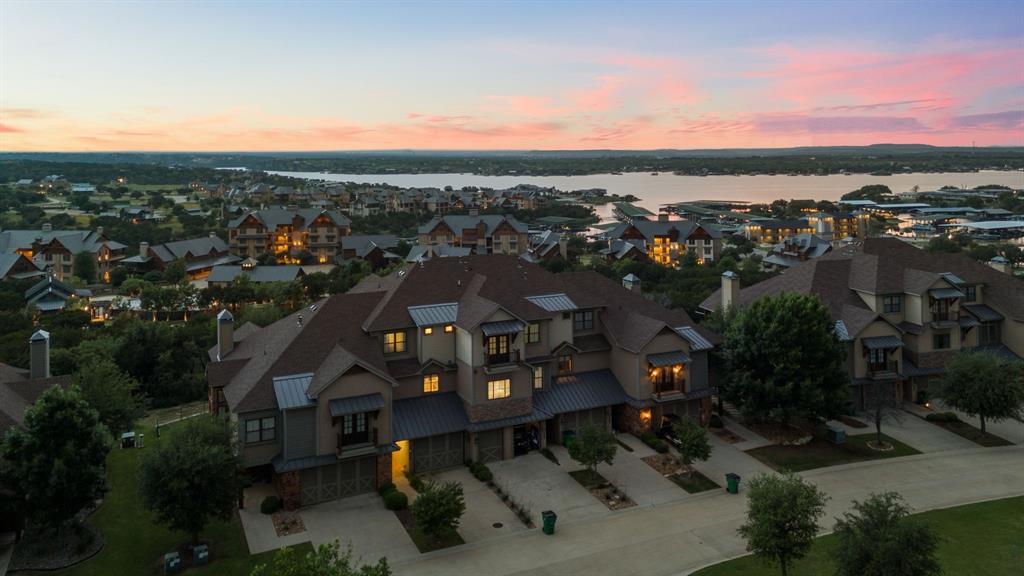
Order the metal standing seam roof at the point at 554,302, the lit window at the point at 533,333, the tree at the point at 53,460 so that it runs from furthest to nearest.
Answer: the metal standing seam roof at the point at 554,302 < the lit window at the point at 533,333 < the tree at the point at 53,460

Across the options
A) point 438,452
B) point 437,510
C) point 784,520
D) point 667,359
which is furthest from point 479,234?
point 784,520

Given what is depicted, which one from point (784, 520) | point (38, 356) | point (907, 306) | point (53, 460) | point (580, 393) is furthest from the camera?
point (907, 306)

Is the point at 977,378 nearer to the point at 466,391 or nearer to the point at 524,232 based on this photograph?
the point at 466,391

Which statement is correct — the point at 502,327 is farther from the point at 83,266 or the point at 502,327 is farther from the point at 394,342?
the point at 83,266

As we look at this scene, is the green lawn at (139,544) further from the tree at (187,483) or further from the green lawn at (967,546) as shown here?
the green lawn at (967,546)

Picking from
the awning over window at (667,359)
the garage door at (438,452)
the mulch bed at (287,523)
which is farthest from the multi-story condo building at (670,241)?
the mulch bed at (287,523)

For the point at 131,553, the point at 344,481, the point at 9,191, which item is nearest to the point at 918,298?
the point at 344,481

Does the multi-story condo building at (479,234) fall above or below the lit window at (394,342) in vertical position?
above
